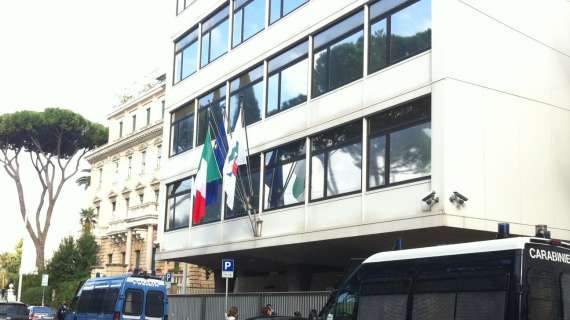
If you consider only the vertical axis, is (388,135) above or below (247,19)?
below

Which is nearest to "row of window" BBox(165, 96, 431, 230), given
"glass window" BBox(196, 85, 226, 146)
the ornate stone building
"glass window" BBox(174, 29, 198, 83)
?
"glass window" BBox(196, 85, 226, 146)

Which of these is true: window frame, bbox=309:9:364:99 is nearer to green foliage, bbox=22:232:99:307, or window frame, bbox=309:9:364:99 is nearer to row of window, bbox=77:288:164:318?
row of window, bbox=77:288:164:318

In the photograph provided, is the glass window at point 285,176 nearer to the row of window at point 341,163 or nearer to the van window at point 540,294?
the row of window at point 341,163

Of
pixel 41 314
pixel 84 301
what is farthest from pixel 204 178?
pixel 41 314

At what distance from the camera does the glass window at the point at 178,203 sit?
30.1 metres

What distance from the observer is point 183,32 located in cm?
3238

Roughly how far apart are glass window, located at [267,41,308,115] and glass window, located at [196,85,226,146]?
2.87 meters

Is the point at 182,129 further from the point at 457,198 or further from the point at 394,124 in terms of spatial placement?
the point at 457,198

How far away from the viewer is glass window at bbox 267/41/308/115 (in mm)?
24266

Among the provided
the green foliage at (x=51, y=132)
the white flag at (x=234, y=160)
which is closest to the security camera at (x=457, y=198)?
the white flag at (x=234, y=160)

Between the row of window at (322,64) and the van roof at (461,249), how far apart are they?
865cm

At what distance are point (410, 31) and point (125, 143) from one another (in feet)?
138

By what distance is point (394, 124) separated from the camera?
65.8ft

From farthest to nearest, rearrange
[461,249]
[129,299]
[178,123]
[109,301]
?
[178,123]
[109,301]
[129,299]
[461,249]
